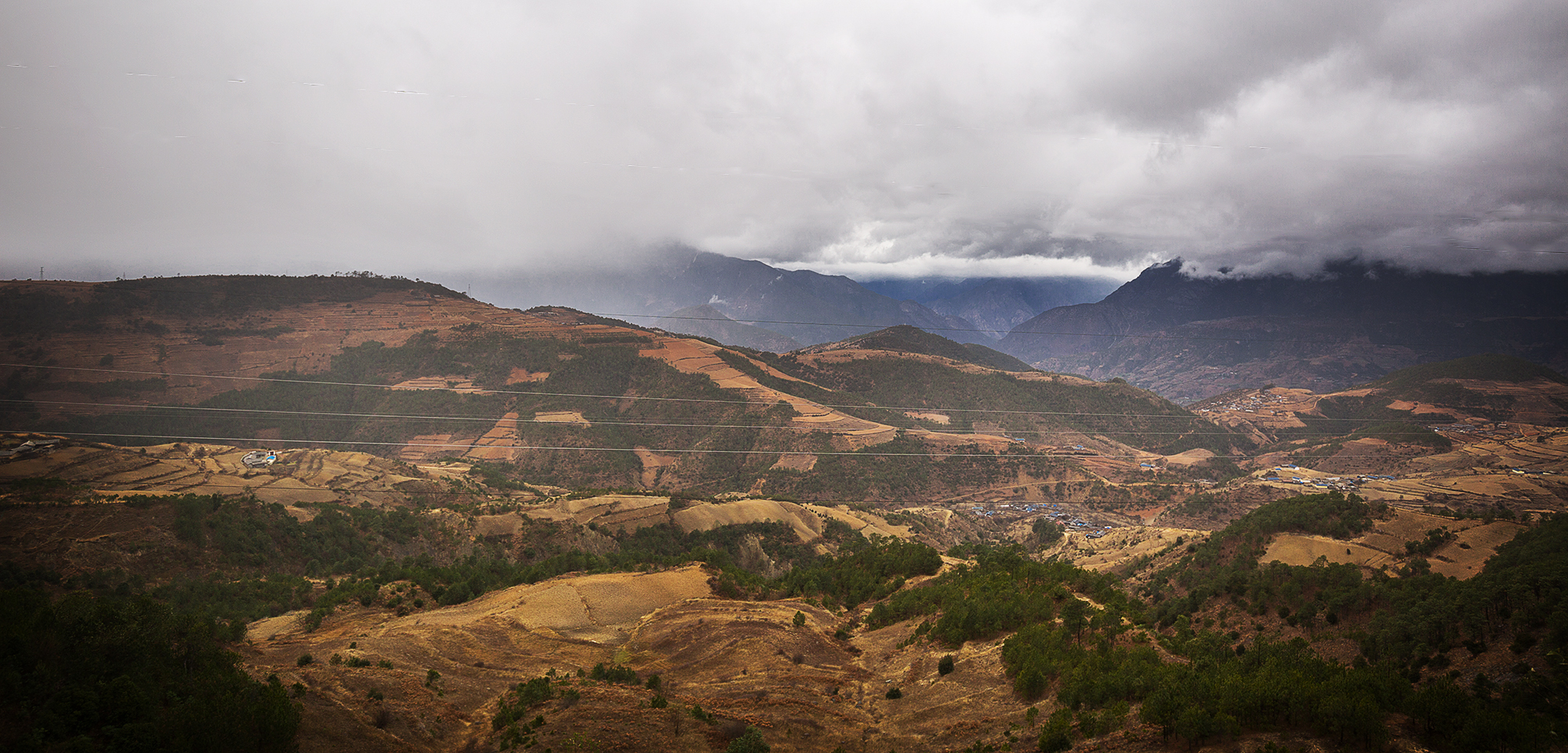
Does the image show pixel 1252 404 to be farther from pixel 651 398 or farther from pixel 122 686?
pixel 122 686

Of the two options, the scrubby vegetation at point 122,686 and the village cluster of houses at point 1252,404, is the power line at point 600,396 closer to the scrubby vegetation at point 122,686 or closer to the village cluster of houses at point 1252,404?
the village cluster of houses at point 1252,404

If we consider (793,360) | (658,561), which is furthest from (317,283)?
(658,561)

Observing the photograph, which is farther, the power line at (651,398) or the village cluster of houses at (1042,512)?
the power line at (651,398)

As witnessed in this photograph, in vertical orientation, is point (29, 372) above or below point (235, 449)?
above

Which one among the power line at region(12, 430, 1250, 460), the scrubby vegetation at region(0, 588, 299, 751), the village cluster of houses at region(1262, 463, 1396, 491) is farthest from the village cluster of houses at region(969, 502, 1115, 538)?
the scrubby vegetation at region(0, 588, 299, 751)

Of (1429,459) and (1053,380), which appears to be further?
(1053,380)

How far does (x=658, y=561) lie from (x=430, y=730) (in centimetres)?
2982

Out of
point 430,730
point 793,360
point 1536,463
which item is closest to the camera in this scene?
point 430,730

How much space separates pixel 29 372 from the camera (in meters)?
72.2

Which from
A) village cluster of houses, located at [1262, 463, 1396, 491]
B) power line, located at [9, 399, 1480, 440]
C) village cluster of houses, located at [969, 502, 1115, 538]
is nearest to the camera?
village cluster of houses, located at [1262, 463, 1396, 491]

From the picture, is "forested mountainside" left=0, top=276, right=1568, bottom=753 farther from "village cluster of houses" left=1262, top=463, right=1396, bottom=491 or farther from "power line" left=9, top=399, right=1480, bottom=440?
"power line" left=9, top=399, right=1480, bottom=440

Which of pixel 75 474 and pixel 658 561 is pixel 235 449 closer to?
pixel 75 474

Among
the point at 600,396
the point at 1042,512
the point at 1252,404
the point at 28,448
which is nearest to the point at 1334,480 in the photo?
the point at 1042,512

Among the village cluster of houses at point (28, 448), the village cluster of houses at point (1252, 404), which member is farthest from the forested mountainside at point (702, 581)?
the village cluster of houses at point (1252, 404)
